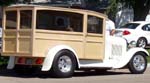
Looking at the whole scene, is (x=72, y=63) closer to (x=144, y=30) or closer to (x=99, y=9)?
(x=144, y=30)

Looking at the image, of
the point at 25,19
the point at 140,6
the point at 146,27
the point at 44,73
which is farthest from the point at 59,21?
the point at 140,6

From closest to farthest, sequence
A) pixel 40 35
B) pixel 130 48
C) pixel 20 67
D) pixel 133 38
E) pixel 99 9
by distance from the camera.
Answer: pixel 40 35 < pixel 20 67 < pixel 130 48 < pixel 133 38 < pixel 99 9

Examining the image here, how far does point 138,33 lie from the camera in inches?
1125

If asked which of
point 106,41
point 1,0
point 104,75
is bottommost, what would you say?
point 104,75

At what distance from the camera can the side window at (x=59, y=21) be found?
49.9 feet

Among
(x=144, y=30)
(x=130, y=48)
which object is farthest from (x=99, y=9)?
(x=130, y=48)

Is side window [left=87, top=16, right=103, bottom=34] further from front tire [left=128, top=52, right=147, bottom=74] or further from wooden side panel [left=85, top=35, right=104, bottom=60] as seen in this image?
front tire [left=128, top=52, right=147, bottom=74]

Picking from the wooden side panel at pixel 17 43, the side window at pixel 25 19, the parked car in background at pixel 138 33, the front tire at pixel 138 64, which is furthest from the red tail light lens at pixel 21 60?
the parked car in background at pixel 138 33

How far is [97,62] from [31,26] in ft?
8.33

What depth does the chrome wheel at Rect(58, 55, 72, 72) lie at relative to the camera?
15.3 m

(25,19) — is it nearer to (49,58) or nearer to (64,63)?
(49,58)

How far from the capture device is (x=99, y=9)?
42.2 metres

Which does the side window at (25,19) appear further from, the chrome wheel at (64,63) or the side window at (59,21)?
the chrome wheel at (64,63)

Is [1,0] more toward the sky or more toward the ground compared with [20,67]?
more toward the sky
